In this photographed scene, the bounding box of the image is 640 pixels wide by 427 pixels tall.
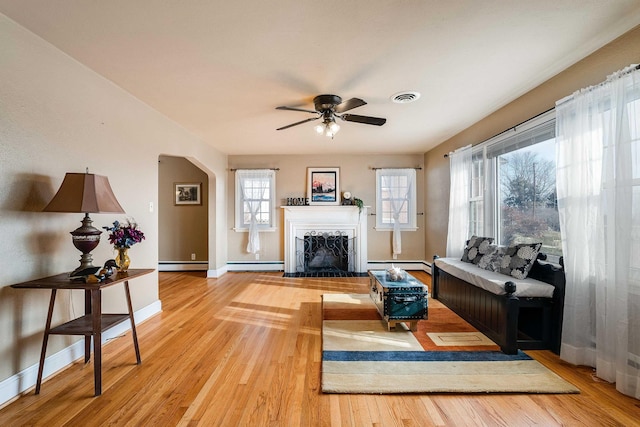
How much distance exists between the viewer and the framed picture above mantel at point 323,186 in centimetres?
628

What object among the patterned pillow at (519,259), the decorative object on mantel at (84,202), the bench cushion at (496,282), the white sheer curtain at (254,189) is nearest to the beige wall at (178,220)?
the white sheer curtain at (254,189)

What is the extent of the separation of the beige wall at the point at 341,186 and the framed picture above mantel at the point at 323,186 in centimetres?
11

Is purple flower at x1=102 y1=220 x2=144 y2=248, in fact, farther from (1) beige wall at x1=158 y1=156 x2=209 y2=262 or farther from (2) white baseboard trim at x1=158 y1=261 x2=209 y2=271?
(2) white baseboard trim at x1=158 y1=261 x2=209 y2=271

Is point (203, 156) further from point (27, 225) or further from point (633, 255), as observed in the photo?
point (633, 255)

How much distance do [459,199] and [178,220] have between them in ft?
18.5

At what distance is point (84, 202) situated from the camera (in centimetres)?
210

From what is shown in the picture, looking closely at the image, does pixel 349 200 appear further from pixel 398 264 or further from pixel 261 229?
pixel 261 229

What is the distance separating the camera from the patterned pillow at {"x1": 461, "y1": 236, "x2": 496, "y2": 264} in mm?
3476

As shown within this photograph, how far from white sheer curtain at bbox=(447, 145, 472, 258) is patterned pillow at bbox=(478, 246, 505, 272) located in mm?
998

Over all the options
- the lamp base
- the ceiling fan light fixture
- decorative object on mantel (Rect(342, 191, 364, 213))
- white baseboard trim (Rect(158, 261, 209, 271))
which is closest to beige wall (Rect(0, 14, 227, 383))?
the lamp base

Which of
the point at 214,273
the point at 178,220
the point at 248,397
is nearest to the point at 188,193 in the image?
the point at 178,220

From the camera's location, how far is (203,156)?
5117 mm

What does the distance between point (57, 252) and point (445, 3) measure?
341cm

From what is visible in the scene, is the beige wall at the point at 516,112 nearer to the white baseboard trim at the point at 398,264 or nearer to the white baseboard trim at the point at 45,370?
the white baseboard trim at the point at 398,264
